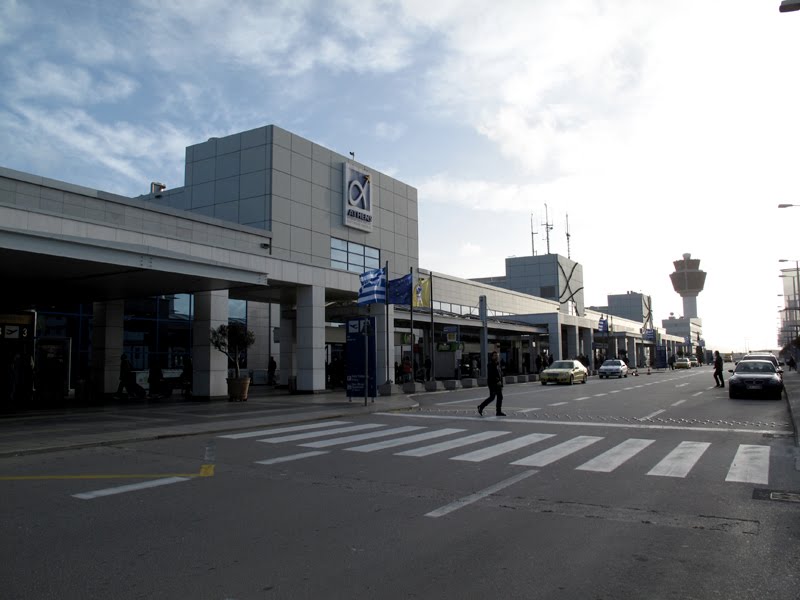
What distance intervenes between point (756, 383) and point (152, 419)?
21.7 m

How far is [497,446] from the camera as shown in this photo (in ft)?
39.6

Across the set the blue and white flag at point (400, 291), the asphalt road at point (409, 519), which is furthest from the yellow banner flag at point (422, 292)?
the asphalt road at point (409, 519)

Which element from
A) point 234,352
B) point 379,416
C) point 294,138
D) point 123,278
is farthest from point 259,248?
point 379,416

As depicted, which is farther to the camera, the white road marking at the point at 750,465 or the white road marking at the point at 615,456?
the white road marking at the point at 615,456

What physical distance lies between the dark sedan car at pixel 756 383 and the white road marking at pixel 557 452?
46.1 ft

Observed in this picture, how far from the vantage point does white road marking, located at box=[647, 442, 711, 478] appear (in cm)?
930

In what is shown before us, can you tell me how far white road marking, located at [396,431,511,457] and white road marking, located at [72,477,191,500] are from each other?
404 cm

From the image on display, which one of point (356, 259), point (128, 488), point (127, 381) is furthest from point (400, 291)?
point (128, 488)

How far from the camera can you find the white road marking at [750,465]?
888 cm

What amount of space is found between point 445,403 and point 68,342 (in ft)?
48.9

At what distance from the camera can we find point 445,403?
2391 cm

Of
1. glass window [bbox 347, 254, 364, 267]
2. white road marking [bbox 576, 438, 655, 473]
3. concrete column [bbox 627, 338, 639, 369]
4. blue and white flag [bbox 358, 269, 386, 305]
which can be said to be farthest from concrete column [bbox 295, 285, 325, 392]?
concrete column [bbox 627, 338, 639, 369]

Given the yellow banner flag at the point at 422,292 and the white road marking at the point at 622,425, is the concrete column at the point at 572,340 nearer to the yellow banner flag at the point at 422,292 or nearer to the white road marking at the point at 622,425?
the yellow banner flag at the point at 422,292

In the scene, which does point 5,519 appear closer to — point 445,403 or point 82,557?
point 82,557
